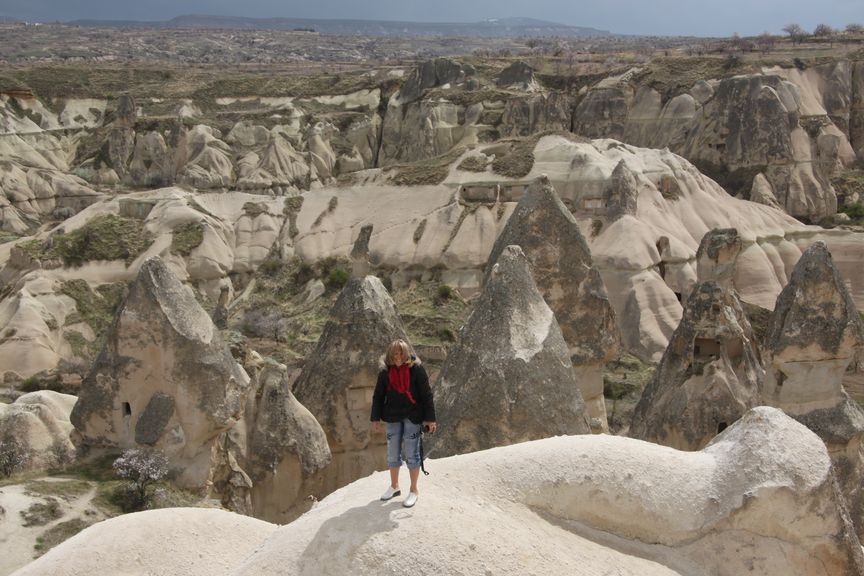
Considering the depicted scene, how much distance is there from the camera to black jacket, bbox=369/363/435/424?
6.52m

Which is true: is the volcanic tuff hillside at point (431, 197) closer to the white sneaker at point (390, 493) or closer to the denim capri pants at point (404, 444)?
the denim capri pants at point (404, 444)

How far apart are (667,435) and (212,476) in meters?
5.55

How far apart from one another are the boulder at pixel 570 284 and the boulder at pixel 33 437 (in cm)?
557

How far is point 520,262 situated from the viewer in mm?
9297

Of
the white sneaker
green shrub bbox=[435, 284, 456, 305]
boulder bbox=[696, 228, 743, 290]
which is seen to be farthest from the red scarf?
green shrub bbox=[435, 284, 456, 305]

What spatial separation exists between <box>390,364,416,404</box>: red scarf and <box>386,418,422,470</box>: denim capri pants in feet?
0.59

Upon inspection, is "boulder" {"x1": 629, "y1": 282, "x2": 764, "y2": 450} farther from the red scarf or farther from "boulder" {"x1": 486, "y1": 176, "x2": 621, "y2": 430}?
the red scarf

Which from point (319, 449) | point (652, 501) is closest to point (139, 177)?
point (319, 449)

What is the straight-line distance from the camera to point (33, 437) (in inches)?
446

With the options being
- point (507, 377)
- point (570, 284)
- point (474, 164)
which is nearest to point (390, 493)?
point (507, 377)

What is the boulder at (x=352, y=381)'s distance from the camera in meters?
12.2

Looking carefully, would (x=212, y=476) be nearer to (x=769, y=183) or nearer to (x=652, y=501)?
(x=652, y=501)

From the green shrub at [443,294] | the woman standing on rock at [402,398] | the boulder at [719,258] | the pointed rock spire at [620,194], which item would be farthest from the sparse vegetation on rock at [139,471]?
the pointed rock spire at [620,194]

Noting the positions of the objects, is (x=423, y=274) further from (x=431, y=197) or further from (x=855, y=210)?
(x=855, y=210)
